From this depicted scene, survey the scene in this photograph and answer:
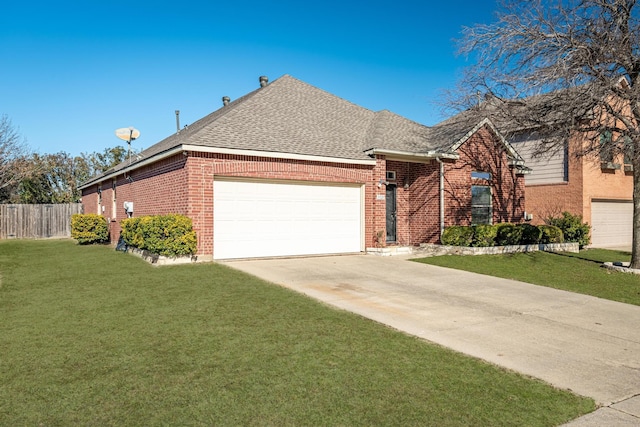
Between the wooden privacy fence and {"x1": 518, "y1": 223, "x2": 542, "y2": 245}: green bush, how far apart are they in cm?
2416

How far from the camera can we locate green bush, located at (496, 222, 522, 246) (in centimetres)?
1526

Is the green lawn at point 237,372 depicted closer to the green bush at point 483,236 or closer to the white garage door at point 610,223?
the green bush at point 483,236

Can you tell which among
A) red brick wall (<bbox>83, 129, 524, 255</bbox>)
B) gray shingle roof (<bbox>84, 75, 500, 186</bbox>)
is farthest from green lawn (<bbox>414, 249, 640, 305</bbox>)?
gray shingle roof (<bbox>84, 75, 500, 186</bbox>)

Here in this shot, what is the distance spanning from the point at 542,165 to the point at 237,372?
20826mm

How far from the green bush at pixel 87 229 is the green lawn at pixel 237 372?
13.1m

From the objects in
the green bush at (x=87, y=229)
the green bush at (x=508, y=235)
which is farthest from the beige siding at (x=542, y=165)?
the green bush at (x=87, y=229)

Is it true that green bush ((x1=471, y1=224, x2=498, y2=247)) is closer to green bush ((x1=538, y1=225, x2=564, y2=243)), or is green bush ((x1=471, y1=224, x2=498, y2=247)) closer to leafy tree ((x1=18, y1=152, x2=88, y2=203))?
green bush ((x1=538, y1=225, x2=564, y2=243))

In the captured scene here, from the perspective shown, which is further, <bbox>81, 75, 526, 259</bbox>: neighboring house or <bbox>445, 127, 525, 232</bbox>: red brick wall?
<bbox>445, 127, 525, 232</bbox>: red brick wall

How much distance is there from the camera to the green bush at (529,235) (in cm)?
1588

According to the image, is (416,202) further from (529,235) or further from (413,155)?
(529,235)

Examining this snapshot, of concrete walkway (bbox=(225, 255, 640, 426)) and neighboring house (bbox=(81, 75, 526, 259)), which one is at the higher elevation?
neighboring house (bbox=(81, 75, 526, 259))

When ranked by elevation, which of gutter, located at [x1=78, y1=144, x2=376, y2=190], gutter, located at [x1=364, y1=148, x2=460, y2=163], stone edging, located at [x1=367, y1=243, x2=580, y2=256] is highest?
gutter, located at [x1=364, y1=148, x2=460, y2=163]

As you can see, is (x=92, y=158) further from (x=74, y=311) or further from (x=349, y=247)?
(x=74, y=311)

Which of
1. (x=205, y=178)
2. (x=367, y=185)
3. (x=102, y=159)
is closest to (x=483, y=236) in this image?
(x=367, y=185)
